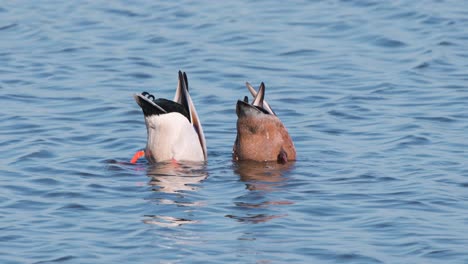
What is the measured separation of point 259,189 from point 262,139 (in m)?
1.32

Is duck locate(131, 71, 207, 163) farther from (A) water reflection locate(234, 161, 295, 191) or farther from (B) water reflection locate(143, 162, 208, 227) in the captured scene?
(A) water reflection locate(234, 161, 295, 191)

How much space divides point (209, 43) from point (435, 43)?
3.49 meters

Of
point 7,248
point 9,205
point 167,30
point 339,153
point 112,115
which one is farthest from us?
point 167,30

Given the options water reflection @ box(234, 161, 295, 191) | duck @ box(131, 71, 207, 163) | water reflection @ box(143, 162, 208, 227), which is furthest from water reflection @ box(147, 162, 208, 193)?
water reflection @ box(234, 161, 295, 191)

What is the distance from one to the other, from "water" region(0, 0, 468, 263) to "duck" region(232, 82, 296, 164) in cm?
16

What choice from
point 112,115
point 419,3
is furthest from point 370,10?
point 112,115

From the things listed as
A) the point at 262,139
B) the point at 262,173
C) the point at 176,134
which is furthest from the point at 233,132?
the point at 262,173

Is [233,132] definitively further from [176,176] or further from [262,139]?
[176,176]

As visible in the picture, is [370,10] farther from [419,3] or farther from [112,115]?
[112,115]

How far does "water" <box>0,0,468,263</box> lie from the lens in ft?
30.6

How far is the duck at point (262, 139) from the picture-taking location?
1213cm

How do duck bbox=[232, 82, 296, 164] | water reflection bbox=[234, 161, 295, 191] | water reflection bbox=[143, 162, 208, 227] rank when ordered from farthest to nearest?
duck bbox=[232, 82, 296, 164] < water reflection bbox=[234, 161, 295, 191] < water reflection bbox=[143, 162, 208, 227]

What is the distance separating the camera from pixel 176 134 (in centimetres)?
1216

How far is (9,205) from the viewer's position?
10.3 metres
